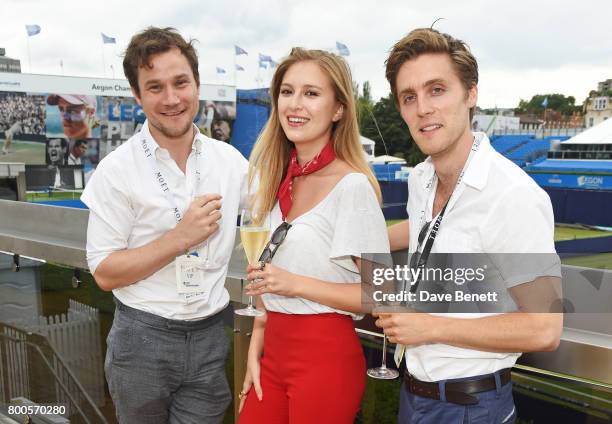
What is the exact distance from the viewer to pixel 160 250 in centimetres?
179

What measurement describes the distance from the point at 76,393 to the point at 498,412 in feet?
7.80

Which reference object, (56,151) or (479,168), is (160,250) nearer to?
(479,168)

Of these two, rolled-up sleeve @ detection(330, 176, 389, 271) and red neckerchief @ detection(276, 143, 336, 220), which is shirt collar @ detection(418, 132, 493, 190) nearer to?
rolled-up sleeve @ detection(330, 176, 389, 271)

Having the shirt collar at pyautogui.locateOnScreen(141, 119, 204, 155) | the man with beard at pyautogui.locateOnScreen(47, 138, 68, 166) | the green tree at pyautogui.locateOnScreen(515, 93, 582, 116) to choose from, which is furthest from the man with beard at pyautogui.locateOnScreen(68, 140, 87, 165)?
the green tree at pyautogui.locateOnScreen(515, 93, 582, 116)

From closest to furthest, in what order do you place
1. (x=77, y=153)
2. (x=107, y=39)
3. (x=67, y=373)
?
1. (x=67, y=373)
2. (x=77, y=153)
3. (x=107, y=39)

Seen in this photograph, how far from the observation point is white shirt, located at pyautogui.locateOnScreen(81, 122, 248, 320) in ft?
6.09

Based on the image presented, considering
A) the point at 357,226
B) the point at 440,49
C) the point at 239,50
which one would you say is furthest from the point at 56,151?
the point at 440,49

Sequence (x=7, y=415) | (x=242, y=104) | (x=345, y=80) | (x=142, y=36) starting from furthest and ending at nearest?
(x=242, y=104), (x=7, y=415), (x=142, y=36), (x=345, y=80)

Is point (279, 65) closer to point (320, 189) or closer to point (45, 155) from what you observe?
point (320, 189)

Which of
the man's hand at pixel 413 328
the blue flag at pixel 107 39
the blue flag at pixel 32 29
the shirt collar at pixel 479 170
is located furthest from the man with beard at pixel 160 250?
the blue flag at pixel 107 39

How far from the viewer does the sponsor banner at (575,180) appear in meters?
30.3

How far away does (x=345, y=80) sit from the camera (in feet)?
5.80

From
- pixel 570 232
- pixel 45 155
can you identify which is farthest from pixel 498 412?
pixel 45 155

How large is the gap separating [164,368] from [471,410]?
1.01 metres
